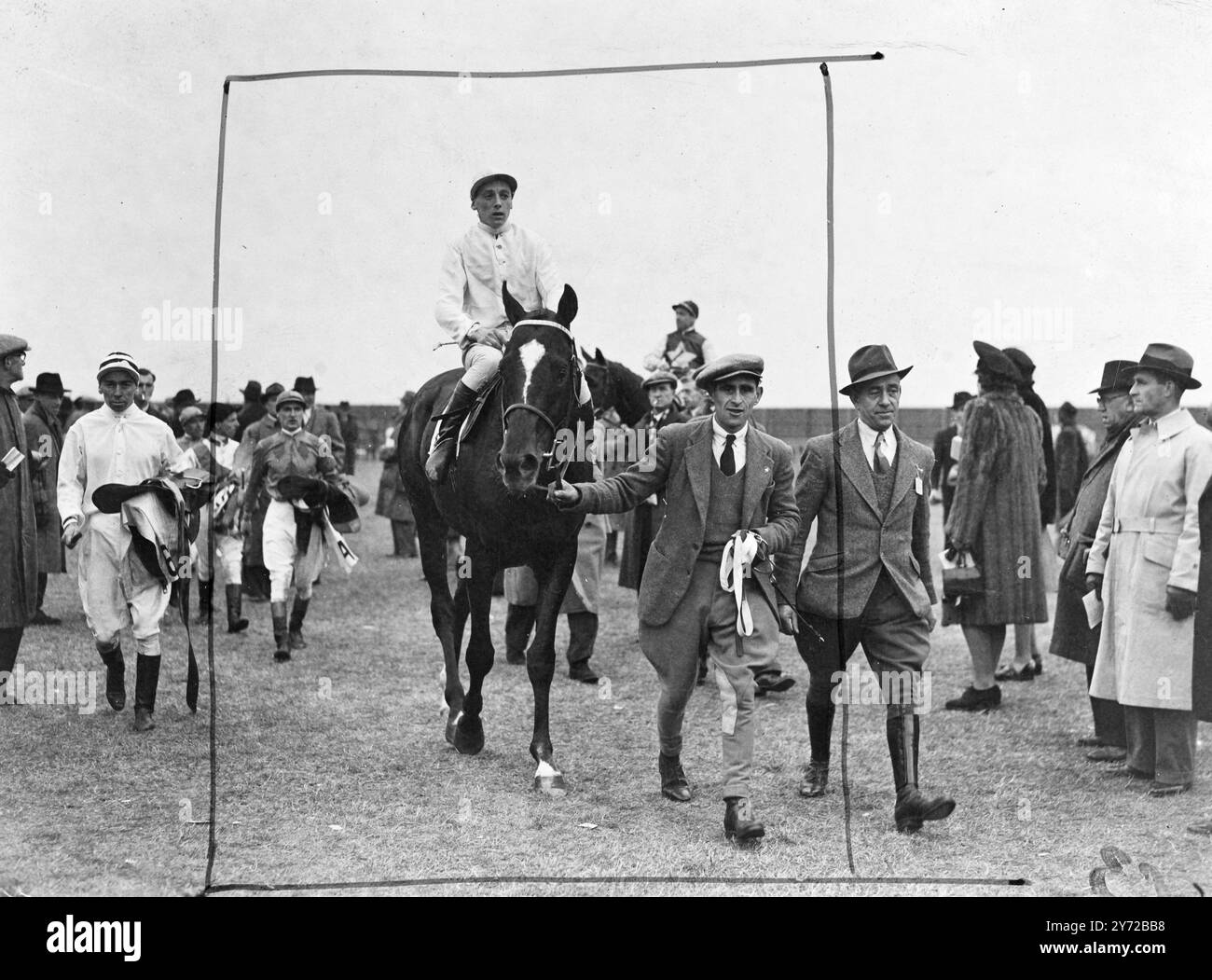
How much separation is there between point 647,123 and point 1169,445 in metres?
3.19

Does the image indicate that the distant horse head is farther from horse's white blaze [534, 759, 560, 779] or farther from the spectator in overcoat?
the spectator in overcoat

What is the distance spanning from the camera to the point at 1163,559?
235 inches

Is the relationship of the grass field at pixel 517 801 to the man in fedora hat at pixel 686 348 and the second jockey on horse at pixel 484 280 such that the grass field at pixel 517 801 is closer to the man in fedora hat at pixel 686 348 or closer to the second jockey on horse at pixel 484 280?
the second jockey on horse at pixel 484 280

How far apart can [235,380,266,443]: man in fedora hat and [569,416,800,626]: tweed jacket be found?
6.87 meters

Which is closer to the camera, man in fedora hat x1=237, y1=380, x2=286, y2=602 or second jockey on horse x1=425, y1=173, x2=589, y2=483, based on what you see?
second jockey on horse x1=425, y1=173, x2=589, y2=483

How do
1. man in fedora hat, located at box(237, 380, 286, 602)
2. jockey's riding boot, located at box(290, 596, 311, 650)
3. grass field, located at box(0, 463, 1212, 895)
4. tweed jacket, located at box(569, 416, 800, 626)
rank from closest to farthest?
grass field, located at box(0, 463, 1212, 895), tweed jacket, located at box(569, 416, 800, 626), jockey's riding boot, located at box(290, 596, 311, 650), man in fedora hat, located at box(237, 380, 286, 602)

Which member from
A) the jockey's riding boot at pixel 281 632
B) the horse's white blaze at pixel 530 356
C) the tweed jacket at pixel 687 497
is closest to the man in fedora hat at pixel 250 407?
the jockey's riding boot at pixel 281 632

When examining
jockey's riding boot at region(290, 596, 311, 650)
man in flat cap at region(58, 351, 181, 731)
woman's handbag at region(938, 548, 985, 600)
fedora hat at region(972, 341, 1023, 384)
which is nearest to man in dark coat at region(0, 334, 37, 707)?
Result: man in flat cap at region(58, 351, 181, 731)

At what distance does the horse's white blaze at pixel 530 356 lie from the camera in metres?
5.73

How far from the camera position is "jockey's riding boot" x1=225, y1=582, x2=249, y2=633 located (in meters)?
10.3

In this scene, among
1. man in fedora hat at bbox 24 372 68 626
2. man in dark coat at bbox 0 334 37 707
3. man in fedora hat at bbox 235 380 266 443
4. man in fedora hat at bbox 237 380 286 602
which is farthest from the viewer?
man in fedora hat at bbox 235 380 266 443

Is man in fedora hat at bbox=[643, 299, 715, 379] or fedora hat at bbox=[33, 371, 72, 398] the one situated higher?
man in fedora hat at bbox=[643, 299, 715, 379]
